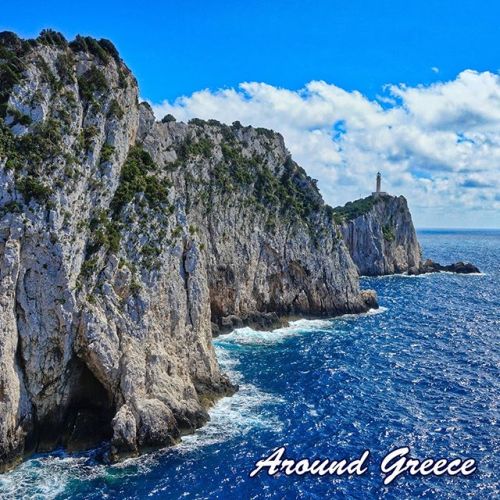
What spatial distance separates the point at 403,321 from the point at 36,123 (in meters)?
66.5

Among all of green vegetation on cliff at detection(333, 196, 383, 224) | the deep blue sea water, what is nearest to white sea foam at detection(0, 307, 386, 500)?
the deep blue sea water

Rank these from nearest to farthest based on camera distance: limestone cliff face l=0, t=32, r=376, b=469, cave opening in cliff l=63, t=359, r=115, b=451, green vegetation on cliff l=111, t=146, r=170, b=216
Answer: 1. limestone cliff face l=0, t=32, r=376, b=469
2. cave opening in cliff l=63, t=359, r=115, b=451
3. green vegetation on cliff l=111, t=146, r=170, b=216

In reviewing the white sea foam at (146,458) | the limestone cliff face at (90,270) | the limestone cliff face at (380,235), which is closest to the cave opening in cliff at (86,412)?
the limestone cliff face at (90,270)

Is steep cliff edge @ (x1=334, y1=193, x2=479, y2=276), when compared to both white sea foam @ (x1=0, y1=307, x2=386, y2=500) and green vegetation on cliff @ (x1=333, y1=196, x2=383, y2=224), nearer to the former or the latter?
green vegetation on cliff @ (x1=333, y1=196, x2=383, y2=224)

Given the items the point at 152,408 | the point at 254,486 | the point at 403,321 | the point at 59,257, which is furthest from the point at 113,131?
the point at 403,321

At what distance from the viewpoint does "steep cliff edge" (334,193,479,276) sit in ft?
468

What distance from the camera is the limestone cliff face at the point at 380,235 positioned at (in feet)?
468

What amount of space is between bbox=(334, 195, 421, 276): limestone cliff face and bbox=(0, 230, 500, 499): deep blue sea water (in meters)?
61.5

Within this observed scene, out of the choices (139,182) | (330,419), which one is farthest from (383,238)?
(139,182)

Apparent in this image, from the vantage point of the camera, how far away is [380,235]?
473 ft

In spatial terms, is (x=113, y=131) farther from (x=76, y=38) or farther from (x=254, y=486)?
(x=254, y=486)

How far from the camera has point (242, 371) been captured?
58.0 m

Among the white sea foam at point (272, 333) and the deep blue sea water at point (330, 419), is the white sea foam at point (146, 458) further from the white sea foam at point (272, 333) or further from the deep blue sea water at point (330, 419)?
the white sea foam at point (272, 333)

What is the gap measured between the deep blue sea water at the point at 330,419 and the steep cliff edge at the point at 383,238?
61.4 meters
